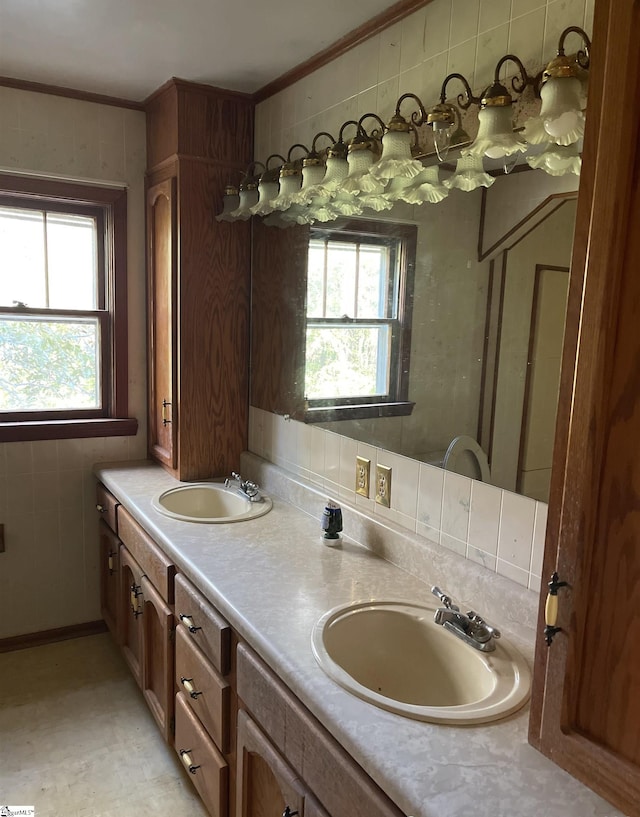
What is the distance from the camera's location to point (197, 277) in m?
2.61

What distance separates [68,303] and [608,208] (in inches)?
98.4

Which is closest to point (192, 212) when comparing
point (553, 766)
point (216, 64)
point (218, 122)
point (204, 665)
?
point (218, 122)

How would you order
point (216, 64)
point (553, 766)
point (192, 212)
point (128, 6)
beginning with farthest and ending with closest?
1. point (192, 212)
2. point (216, 64)
3. point (128, 6)
4. point (553, 766)

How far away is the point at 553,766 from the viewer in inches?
40.6

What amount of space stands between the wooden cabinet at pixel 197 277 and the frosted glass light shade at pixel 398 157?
112cm

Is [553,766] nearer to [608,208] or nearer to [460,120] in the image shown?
[608,208]

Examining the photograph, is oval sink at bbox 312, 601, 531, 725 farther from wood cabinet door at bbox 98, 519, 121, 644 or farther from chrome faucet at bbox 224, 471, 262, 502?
wood cabinet door at bbox 98, 519, 121, 644

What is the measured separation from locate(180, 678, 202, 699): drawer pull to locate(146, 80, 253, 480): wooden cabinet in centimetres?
98

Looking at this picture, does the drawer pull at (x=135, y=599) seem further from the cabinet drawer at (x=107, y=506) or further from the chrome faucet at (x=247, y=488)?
the chrome faucet at (x=247, y=488)

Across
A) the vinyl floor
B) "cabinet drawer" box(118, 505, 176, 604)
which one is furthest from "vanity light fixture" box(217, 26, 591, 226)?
the vinyl floor

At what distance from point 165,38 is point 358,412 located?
1.39 m

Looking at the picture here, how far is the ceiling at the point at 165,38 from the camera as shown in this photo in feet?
6.15

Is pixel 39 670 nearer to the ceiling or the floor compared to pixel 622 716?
nearer to the floor

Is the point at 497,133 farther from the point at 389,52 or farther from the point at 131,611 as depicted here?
the point at 131,611
